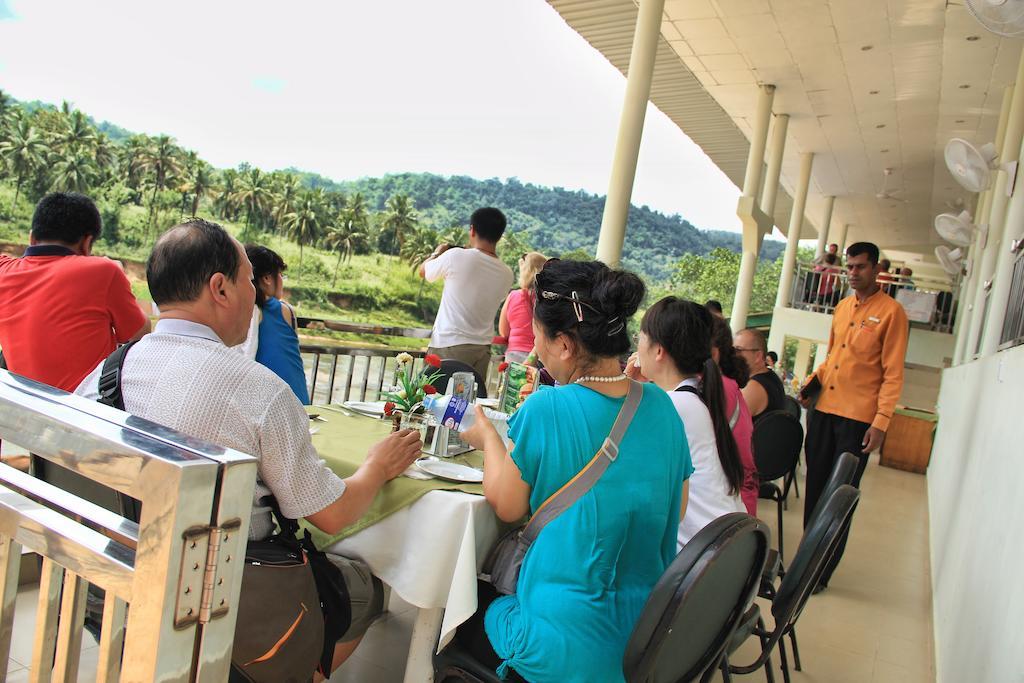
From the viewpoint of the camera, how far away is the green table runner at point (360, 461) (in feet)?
4.92

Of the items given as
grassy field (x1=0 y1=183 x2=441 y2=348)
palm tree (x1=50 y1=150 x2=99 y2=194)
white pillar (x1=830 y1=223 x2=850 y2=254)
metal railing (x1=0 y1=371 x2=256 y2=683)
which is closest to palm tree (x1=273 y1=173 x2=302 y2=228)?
grassy field (x1=0 y1=183 x2=441 y2=348)

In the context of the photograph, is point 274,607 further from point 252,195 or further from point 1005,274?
point 252,195

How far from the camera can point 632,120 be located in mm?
6363

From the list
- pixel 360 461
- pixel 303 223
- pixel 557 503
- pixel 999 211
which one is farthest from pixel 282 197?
pixel 557 503

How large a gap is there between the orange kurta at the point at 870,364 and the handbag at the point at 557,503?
227 cm

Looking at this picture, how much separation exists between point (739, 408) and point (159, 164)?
3032cm

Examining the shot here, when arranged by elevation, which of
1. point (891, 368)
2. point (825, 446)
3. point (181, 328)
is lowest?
point (825, 446)

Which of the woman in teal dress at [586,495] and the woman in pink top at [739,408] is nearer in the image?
the woman in teal dress at [586,495]

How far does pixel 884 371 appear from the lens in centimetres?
324

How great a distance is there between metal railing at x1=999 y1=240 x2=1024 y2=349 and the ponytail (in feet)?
3.85

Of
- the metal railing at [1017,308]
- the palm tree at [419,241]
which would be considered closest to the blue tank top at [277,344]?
the metal railing at [1017,308]

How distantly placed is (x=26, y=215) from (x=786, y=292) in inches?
828

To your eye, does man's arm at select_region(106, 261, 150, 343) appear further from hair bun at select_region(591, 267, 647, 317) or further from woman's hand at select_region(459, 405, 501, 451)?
hair bun at select_region(591, 267, 647, 317)

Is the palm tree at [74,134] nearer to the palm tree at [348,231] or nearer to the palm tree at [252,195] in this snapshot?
the palm tree at [252,195]
